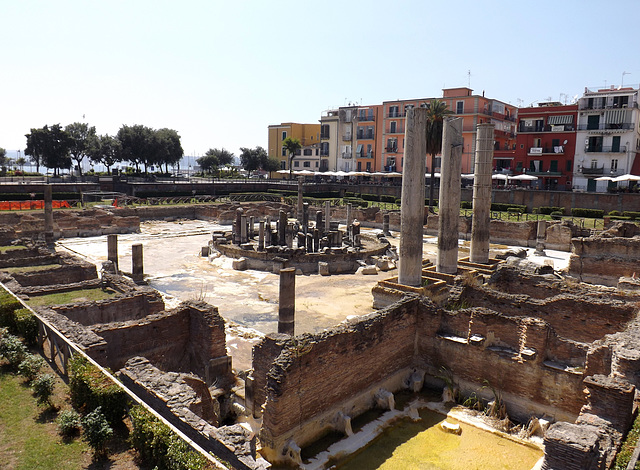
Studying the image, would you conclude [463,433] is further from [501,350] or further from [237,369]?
[237,369]

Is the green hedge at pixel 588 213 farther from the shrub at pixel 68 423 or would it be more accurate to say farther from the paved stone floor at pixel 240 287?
the shrub at pixel 68 423

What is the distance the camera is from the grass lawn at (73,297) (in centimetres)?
1570

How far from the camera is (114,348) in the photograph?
40.8 feet

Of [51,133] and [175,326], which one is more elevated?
[51,133]

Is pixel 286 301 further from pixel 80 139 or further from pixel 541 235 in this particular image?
pixel 80 139

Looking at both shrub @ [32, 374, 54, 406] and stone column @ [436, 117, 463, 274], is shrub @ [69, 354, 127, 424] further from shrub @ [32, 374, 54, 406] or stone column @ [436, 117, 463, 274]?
stone column @ [436, 117, 463, 274]

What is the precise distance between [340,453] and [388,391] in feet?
9.58

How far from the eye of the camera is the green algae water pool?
395 inches

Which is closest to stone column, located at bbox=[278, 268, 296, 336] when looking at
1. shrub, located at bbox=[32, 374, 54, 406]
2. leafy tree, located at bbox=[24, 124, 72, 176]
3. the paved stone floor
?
the paved stone floor

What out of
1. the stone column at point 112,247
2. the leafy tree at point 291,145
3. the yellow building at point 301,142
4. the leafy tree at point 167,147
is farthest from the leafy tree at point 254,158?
the stone column at point 112,247

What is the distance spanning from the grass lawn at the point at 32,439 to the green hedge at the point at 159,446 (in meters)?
0.79

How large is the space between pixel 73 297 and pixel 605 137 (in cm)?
5241

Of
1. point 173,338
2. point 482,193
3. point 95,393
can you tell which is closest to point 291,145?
point 482,193

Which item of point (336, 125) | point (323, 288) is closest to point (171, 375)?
point (323, 288)
